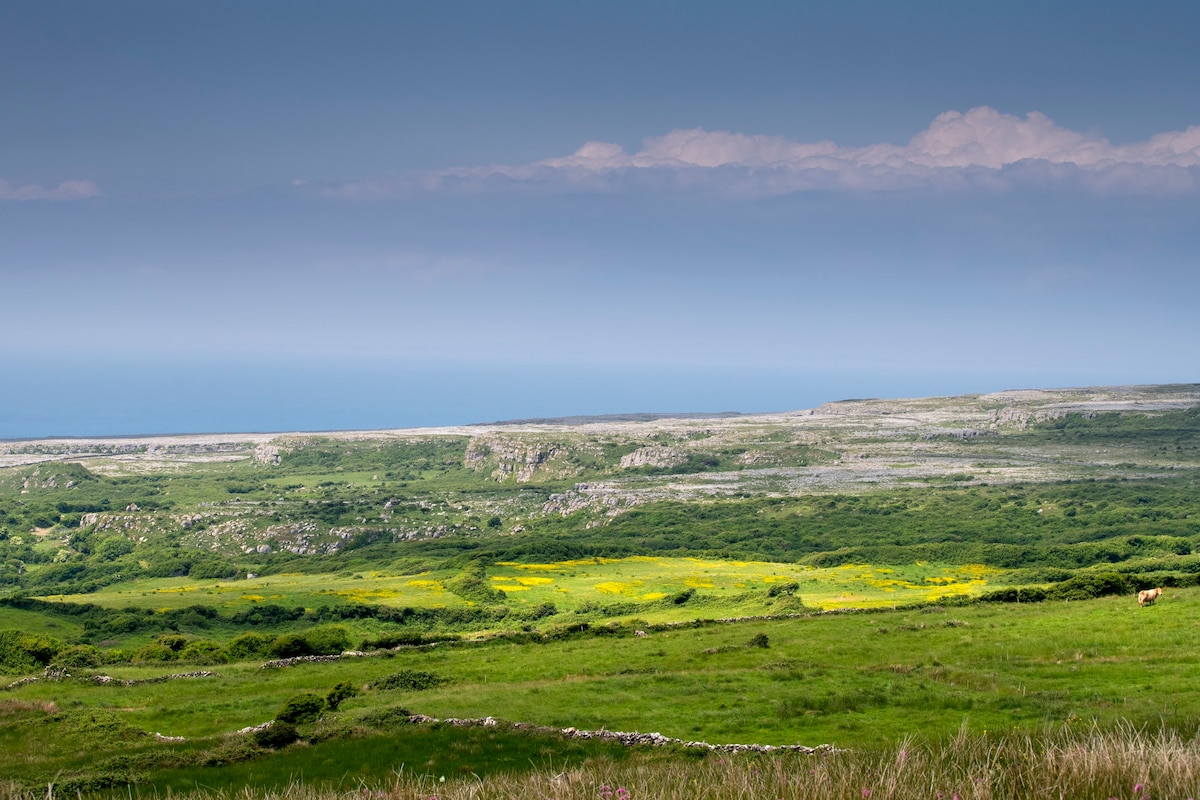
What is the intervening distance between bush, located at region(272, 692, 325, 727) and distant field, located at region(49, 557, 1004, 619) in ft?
96.1

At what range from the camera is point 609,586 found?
74.2m

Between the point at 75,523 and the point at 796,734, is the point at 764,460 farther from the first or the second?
the point at 796,734

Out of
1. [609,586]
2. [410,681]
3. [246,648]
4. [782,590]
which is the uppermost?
[410,681]

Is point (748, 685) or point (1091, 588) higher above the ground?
point (748, 685)

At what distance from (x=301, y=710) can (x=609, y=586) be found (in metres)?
47.8

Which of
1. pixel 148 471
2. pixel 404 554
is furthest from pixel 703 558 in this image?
pixel 148 471

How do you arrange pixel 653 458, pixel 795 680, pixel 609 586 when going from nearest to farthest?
pixel 795 680, pixel 609 586, pixel 653 458

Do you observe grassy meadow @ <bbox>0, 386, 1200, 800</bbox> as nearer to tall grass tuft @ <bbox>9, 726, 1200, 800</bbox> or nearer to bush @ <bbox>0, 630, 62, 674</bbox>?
tall grass tuft @ <bbox>9, 726, 1200, 800</bbox>

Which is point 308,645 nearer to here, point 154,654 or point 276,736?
point 154,654

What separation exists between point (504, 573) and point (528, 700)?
56764 millimetres

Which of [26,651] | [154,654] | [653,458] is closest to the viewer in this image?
[26,651]

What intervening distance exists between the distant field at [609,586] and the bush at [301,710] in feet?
96.1

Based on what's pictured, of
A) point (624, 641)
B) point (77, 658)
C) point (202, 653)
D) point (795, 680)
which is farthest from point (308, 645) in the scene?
point (795, 680)

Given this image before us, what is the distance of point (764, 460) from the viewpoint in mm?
186000
